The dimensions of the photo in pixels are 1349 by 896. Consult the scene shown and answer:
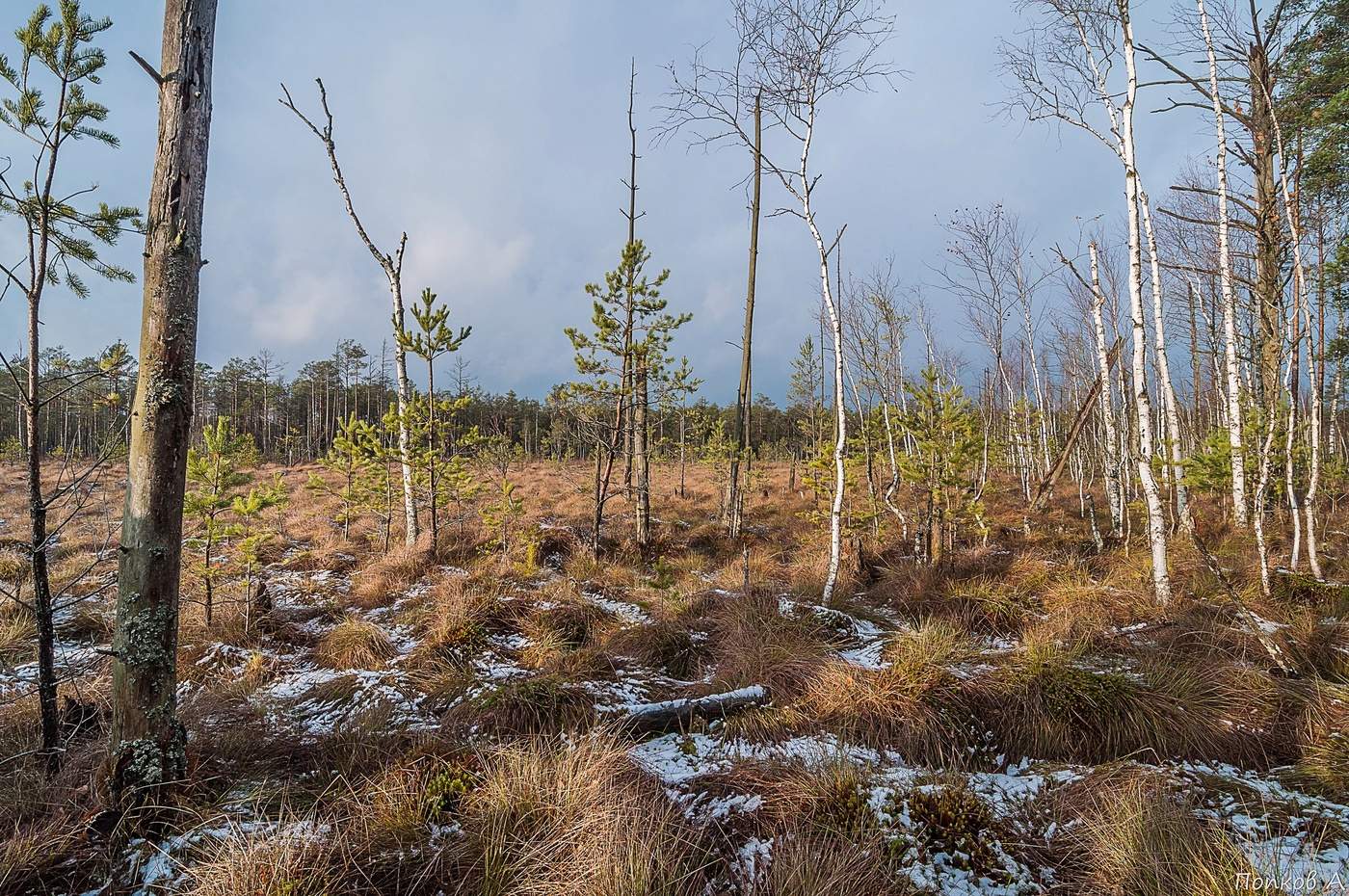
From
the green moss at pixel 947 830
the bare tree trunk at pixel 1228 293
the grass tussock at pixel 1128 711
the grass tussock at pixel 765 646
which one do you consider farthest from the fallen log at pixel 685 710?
the bare tree trunk at pixel 1228 293

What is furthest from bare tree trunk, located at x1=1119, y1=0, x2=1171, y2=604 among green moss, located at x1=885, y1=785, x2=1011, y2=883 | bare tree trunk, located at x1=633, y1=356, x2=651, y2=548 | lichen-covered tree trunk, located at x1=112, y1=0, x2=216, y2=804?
lichen-covered tree trunk, located at x1=112, y1=0, x2=216, y2=804

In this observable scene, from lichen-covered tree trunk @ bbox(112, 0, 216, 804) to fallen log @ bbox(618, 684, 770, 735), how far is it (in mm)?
2687

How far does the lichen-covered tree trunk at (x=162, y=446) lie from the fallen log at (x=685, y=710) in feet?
8.82

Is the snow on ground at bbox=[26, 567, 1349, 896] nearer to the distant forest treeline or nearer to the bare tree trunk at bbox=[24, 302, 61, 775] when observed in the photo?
the bare tree trunk at bbox=[24, 302, 61, 775]

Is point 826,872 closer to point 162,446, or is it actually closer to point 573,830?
point 573,830

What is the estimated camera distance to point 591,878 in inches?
87.9

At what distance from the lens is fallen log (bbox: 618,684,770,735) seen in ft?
12.8

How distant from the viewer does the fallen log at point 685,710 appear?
12.8 ft

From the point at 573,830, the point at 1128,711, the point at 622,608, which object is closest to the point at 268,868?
the point at 573,830

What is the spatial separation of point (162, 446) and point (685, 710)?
371 cm

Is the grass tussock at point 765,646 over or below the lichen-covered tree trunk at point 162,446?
below

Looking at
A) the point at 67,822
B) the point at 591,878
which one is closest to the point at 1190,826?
the point at 591,878

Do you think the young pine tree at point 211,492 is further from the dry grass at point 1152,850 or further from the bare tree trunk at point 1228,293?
the bare tree trunk at point 1228,293

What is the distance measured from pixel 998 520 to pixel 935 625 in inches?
337
